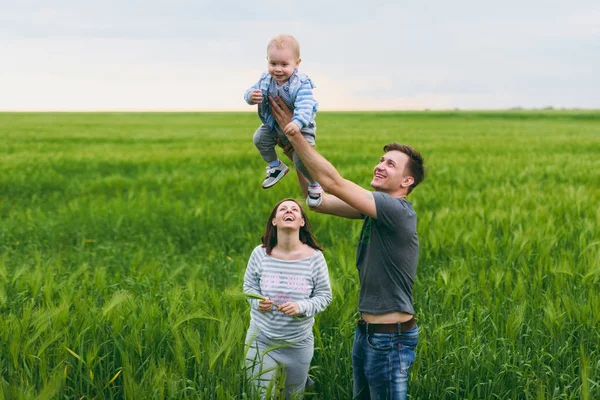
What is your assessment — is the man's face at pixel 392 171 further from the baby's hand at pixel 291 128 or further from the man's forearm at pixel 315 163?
the baby's hand at pixel 291 128

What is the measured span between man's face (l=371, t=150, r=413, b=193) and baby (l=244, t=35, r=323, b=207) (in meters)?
0.56

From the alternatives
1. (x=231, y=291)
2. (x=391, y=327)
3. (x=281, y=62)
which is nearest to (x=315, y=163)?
(x=281, y=62)

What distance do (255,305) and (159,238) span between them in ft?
15.1

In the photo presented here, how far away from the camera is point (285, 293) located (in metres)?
2.54

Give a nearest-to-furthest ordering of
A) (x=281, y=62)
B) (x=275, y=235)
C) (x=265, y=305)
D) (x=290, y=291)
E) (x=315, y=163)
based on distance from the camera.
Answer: (x=281, y=62) → (x=315, y=163) → (x=265, y=305) → (x=290, y=291) → (x=275, y=235)

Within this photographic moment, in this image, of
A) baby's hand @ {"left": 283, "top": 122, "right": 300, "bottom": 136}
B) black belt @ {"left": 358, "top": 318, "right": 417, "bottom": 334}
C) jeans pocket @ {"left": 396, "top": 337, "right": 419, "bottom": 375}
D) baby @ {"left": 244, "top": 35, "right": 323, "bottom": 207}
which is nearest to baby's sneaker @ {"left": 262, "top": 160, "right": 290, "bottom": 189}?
baby @ {"left": 244, "top": 35, "right": 323, "bottom": 207}

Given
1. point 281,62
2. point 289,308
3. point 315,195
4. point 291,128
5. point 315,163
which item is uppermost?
point 281,62

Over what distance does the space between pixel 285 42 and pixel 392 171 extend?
0.84 m

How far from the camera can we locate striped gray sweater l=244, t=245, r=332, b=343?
2539mm

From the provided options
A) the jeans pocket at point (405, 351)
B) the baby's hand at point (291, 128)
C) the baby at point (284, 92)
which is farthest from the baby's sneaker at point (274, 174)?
the jeans pocket at point (405, 351)

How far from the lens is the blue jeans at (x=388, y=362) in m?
2.51

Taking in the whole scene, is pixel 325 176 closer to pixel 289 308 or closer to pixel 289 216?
pixel 289 216

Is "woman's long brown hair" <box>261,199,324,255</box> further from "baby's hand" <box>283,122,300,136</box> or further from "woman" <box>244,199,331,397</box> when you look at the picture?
"baby's hand" <box>283,122,300,136</box>

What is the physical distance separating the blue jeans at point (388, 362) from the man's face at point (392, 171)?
0.64 metres
